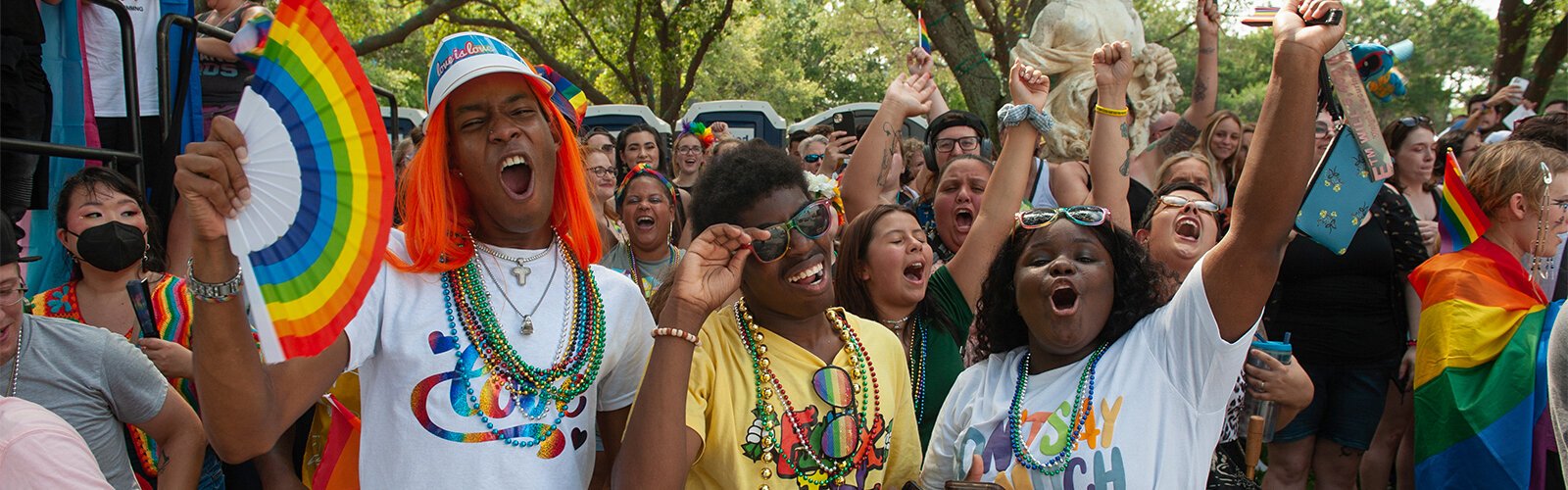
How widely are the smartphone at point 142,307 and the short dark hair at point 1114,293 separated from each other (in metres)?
2.73

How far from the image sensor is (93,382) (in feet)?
10.9

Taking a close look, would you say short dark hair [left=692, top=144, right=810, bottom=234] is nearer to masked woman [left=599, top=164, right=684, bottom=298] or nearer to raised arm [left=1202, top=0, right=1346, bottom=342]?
raised arm [left=1202, top=0, right=1346, bottom=342]

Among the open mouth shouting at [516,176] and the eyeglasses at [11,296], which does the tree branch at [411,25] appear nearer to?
the eyeglasses at [11,296]

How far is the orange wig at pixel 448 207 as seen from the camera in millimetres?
2371

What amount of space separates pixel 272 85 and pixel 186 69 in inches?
144

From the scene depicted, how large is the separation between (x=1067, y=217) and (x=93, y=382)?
9.16 feet

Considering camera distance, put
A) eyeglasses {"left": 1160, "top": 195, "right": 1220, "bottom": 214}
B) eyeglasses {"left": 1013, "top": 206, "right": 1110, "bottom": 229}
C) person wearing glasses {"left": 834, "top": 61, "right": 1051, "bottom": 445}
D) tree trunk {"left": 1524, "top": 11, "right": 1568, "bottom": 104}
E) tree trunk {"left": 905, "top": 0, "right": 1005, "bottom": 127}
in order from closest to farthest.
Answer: eyeglasses {"left": 1013, "top": 206, "right": 1110, "bottom": 229}, person wearing glasses {"left": 834, "top": 61, "right": 1051, "bottom": 445}, eyeglasses {"left": 1160, "top": 195, "right": 1220, "bottom": 214}, tree trunk {"left": 1524, "top": 11, "right": 1568, "bottom": 104}, tree trunk {"left": 905, "top": 0, "right": 1005, "bottom": 127}

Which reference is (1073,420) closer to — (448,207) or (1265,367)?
(1265,367)

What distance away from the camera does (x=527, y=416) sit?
237 centimetres

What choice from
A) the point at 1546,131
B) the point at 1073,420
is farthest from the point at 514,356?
the point at 1546,131

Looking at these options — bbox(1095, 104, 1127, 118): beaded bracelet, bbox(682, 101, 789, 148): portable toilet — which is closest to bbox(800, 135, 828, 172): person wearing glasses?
bbox(682, 101, 789, 148): portable toilet

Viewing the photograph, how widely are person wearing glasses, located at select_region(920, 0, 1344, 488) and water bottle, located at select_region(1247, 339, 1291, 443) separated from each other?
0.47m

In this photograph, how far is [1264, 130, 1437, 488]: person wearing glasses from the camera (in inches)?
197

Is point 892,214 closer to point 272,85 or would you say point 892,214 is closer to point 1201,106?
point 272,85
